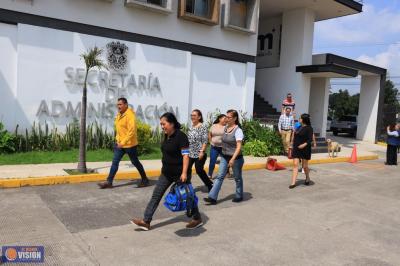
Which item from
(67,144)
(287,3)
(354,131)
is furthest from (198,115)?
(354,131)

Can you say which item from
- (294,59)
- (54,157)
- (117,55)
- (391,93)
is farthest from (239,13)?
(391,93)

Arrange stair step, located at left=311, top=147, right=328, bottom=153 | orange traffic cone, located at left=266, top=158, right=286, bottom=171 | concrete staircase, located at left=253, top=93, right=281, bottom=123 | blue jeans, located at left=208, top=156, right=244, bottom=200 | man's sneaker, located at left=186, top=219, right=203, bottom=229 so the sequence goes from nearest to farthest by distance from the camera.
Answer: man's sneaker, located at left=186, top=219, right=203, bottom=229
blue jeans, located at left=208, top=156, right=244, bottom=200
orange traffic cone, located at left=266, top=158, right=286, bottom=171
stair step, located at left=311, top=147, right=328, bottom=153
concrete staircase, located at left=253, top=93, right=281, bottom=123

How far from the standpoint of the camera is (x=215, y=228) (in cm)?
587

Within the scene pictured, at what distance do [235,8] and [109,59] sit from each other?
6201 millimetres

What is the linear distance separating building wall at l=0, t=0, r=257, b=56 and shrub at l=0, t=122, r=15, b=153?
3.38 meters

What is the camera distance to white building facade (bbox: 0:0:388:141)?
11148mm

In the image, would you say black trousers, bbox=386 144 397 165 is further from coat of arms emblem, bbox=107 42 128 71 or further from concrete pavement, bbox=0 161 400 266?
coat of arms emblem, bbox=107 42 128 71

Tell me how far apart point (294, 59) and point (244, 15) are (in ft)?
13.5

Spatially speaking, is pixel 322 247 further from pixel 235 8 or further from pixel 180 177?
pixel 235 8

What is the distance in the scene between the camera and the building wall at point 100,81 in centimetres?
1111

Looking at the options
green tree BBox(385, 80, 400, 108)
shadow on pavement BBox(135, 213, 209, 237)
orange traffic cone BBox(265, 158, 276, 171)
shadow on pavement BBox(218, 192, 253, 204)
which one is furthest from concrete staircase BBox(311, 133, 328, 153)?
green tree BBox(385, 80, 400, 108)

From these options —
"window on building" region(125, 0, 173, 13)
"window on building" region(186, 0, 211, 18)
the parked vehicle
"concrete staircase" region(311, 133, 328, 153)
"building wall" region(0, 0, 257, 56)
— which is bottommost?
"concrete staircase" region(311, 133, 328, 153)

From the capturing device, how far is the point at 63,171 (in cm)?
885

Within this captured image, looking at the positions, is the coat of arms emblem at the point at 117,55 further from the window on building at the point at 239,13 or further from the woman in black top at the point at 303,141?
the woman in black top at the point at 303,141
